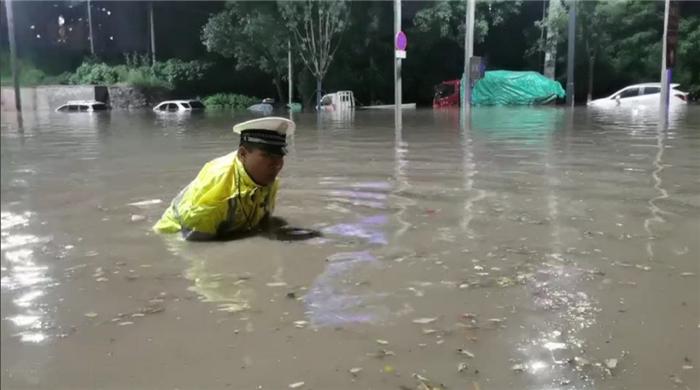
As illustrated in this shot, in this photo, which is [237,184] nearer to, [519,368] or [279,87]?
[519,368]

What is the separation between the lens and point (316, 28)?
36.0 metres

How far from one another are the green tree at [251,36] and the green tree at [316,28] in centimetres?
88

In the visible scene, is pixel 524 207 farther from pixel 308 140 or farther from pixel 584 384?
pixel 308 140

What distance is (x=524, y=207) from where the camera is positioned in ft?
17.7

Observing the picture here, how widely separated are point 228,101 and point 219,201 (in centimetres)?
3497

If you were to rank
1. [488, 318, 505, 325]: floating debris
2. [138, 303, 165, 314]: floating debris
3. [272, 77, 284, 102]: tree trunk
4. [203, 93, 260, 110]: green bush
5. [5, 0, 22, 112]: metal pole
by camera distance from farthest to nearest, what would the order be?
[272, 77, 284, 102]: tree trunk → [203, 93, 260, 110]: green bush → [138, 303, 165, 314]: floating debris → [488, 318, 505, 325]: floating debris → [5, 0, 22, 112]: metal pole

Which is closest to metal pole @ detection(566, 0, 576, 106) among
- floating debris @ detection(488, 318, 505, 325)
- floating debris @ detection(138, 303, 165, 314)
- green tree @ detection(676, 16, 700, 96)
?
green tree @ detection(676, 16, 700, 96)

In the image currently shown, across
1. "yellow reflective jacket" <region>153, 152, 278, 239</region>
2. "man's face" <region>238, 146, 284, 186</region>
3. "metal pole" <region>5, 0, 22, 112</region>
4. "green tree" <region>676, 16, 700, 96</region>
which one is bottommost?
"yellow reflective jacket" <region>153, 152, 278, 239</region>

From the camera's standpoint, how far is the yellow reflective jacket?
4152 mm

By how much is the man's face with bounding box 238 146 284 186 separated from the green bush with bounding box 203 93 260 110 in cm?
A: 3324

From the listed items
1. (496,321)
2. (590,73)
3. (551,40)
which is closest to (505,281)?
(496,321)

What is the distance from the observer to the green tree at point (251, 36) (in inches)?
1421

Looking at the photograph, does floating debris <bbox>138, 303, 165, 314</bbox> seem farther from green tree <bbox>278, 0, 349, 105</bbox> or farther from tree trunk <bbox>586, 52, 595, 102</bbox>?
tree trunk <bbox>586, 52, 595, 102</bbox>

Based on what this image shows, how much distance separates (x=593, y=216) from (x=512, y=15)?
35.6m
